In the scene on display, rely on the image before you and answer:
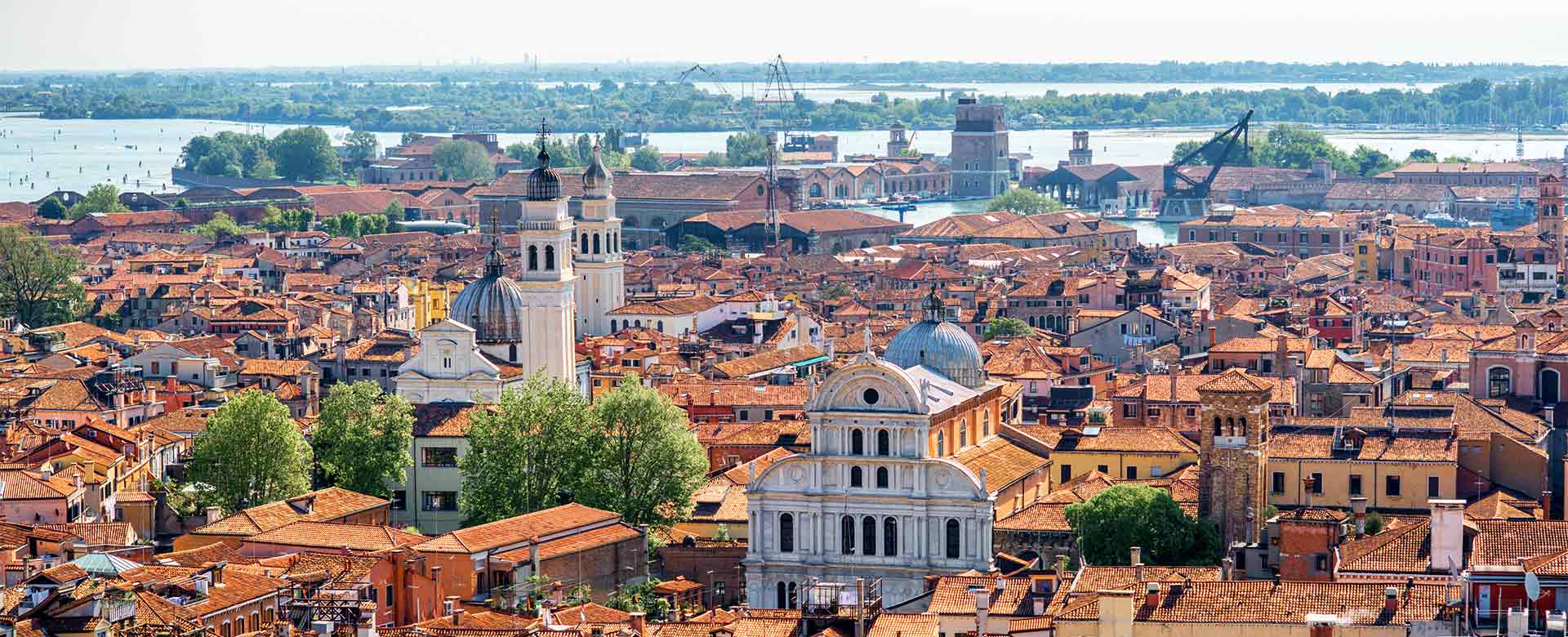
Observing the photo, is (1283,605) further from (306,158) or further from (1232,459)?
(306,158)

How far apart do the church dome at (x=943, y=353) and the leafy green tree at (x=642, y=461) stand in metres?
2.28

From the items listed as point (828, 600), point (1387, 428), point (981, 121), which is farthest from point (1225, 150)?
point (828, 600)

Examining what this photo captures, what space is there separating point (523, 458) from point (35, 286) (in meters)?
31.7

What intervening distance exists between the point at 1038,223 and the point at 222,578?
205 feet

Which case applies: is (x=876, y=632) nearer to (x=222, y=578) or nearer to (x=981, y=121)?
(x=222, y=578)

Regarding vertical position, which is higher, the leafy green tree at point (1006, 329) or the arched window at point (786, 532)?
the arched window at point (786, 532)

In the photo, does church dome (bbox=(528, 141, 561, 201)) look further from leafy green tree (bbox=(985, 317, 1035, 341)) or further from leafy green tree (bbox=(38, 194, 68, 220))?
leafy green tree (bbox=(38, 194, 68, 220))

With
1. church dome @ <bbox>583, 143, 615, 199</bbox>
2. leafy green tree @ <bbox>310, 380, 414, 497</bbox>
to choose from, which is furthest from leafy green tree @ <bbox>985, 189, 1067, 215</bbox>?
leafy green tree @ <bbox>310, 380, 414, 497</bbox>

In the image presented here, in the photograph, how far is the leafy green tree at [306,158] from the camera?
127312mm

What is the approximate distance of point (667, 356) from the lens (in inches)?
Result: 1791

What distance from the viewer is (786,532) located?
28812 millimetres

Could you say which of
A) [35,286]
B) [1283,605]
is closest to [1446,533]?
[1283,605]

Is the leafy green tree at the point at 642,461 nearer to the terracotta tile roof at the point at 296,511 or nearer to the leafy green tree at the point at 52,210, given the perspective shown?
the terracotta tile roof at the point at 296,511

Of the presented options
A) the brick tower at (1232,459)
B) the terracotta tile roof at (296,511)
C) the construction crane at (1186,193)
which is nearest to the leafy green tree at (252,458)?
the terracotta tile roof at (296,511)
